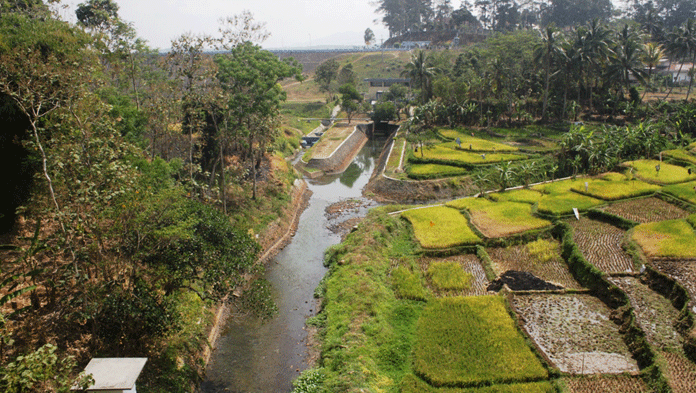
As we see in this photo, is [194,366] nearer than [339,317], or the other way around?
[194,366]

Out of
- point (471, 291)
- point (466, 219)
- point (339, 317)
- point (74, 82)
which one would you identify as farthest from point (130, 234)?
point (466, 219)

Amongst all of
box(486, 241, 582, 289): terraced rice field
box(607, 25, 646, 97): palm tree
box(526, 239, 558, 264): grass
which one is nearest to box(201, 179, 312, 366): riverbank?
box(486, 241, 582, 289): terraced rice field

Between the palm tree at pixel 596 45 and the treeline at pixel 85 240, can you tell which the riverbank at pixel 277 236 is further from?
the palm tree at pixel 596 45

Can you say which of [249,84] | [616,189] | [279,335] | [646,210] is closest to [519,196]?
[616,189]

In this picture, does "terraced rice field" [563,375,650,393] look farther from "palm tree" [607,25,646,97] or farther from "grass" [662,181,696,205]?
"palm tree" [607,25,646,97]

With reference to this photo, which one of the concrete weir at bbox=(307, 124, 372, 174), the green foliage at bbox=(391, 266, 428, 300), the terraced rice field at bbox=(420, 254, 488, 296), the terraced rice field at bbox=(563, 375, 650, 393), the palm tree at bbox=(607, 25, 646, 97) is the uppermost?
the palm tree at bbox=(607, 25, 646, 97)

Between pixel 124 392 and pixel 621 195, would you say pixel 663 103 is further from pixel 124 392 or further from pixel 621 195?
pixel 124 392

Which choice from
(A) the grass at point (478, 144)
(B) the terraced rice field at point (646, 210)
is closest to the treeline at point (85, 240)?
(B) the terraced rice field at point (646, 210)
